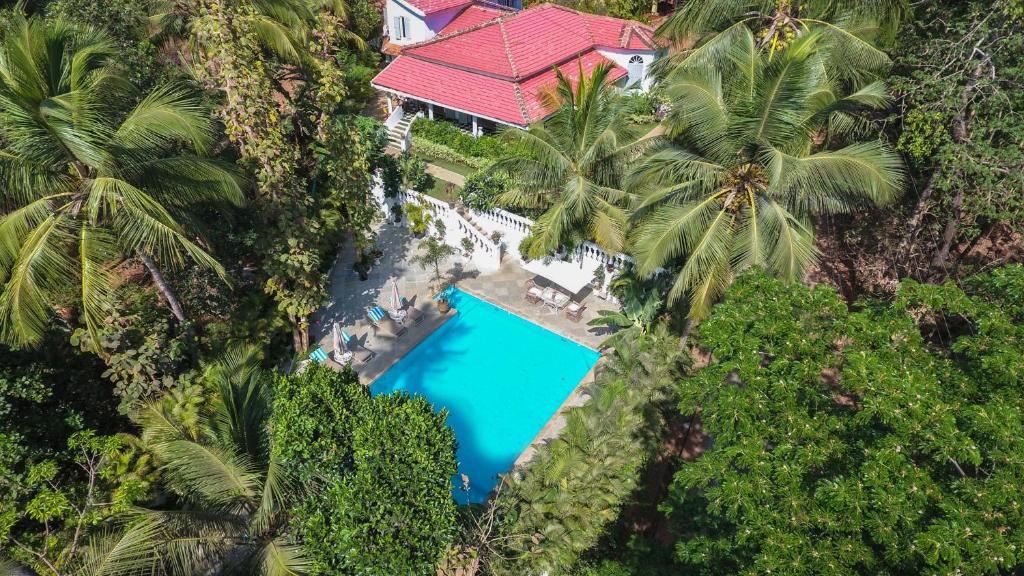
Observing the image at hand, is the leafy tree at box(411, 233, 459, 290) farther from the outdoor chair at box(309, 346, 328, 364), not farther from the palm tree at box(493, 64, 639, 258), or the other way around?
the outdoor chair at box(309, 346, 328, 364)

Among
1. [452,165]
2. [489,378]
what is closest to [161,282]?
[489,378]

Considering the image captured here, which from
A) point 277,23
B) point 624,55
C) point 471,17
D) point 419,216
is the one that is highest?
point 277,23

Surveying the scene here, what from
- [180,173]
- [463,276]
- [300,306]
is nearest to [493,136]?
[463,276]

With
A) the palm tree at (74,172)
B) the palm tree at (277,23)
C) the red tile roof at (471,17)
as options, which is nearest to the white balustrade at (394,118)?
the palm tree at (277,23)

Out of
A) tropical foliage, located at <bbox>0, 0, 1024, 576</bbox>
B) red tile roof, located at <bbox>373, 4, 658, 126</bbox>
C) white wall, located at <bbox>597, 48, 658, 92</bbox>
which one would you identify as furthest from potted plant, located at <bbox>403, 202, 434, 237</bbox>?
white wall, located at <bbox>597, 48, 658, 92</bbox>

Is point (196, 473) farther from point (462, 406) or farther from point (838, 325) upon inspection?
point (838, 325)

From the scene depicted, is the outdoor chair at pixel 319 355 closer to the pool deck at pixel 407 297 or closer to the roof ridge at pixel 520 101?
the pool deck at pixel 407 297

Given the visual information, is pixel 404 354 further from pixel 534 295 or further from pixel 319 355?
pixel 534 295
